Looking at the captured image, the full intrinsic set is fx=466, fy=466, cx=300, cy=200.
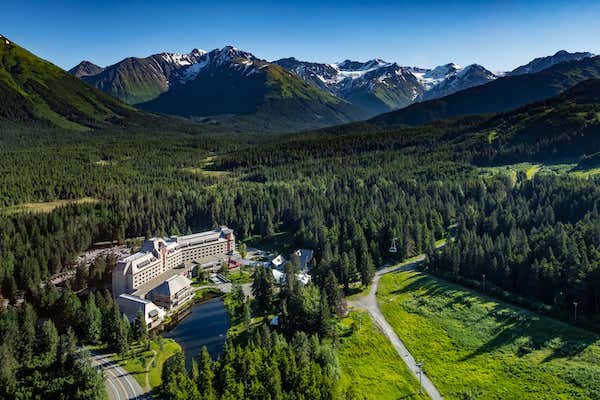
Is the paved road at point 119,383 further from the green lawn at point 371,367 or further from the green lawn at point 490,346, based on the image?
→ the green lawn at point 490,346

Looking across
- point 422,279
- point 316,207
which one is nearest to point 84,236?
point 316,207

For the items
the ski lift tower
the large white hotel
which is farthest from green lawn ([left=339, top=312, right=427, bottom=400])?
the large white hotel

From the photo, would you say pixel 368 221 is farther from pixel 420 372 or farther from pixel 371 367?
pixel 420 372

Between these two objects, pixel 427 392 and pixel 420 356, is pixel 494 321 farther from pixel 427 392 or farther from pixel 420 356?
pixel 427 392

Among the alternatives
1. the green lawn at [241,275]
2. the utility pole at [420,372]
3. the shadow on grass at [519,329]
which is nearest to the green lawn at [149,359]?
the green lawn at [241,275]

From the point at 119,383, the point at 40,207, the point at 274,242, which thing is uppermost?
the point at 40,207

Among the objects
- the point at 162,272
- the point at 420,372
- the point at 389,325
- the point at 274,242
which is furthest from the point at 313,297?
the point at 274,242

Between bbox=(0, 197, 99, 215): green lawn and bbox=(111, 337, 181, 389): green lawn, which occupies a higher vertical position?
bbox=(0, 197, 99, 215): green lawn

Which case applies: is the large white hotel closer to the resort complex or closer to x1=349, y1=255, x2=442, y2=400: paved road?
the resort complex
